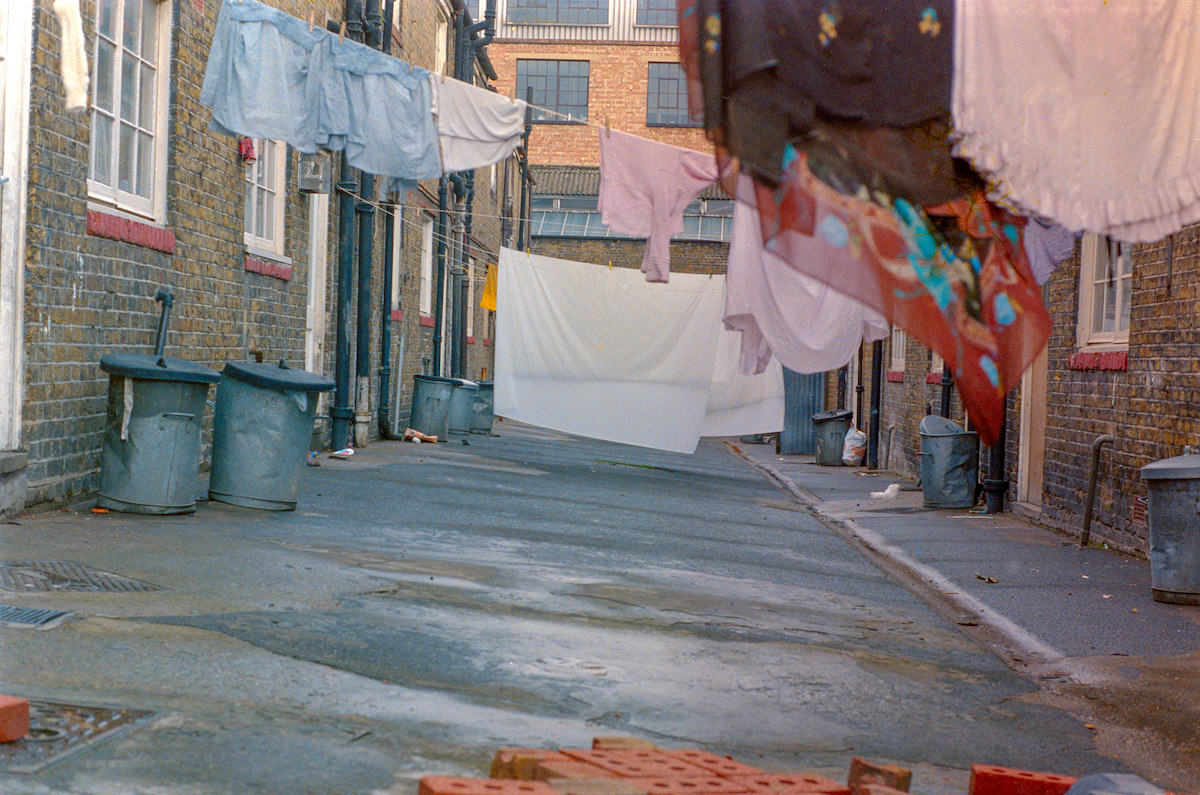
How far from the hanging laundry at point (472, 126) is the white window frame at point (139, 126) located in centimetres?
217

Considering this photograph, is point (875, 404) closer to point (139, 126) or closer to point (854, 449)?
point (854, 449)

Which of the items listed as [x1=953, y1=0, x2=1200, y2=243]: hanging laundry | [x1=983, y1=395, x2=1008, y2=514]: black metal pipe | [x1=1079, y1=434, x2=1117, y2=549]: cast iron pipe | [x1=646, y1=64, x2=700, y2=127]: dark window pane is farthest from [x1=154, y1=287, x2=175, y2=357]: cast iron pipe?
[x1=646, y1=64, x2=700, y2=127]: dark window pane

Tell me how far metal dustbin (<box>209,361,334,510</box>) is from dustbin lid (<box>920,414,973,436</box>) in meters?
6.91

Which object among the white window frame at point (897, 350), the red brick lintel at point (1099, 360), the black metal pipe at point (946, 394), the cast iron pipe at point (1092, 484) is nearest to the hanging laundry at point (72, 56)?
the cast iron pipe at point (1092, 484)

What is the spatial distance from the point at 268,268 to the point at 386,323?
5.38 m

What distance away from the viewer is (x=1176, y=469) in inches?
286

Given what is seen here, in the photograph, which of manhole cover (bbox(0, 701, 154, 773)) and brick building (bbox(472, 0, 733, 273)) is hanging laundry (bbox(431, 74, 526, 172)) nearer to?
manhole cover (bbox(0, 701, 154, 773))

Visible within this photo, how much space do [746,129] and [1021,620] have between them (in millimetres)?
4999

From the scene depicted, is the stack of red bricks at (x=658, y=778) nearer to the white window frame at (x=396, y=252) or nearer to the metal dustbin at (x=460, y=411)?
the white window frame at (x=396, y=252)

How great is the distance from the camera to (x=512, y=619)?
19.3 feet

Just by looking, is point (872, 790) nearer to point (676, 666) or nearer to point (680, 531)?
point (676, 666)

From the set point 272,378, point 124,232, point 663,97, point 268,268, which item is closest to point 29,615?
point 272,378

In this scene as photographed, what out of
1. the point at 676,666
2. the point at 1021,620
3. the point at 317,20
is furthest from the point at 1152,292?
the point at 317,20

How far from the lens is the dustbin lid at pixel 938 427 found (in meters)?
13.0
